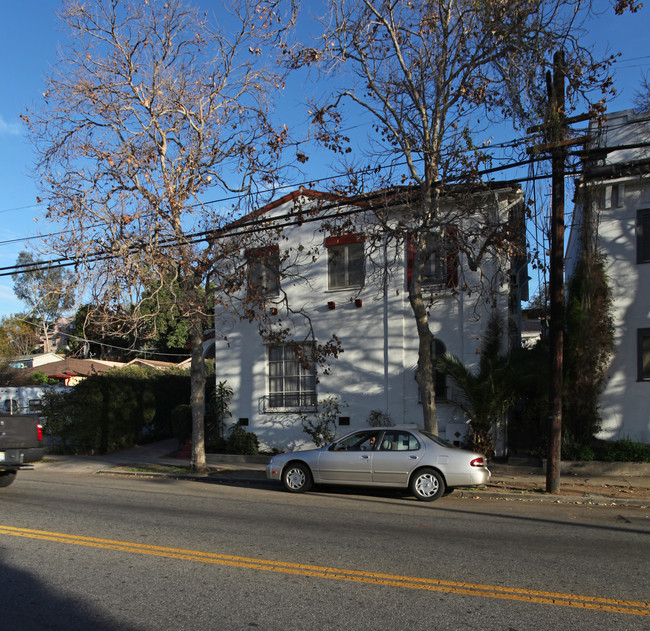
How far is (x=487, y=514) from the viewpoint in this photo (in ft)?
32.8

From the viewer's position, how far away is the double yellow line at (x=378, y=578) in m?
5.27

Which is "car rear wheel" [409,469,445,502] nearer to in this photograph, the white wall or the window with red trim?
the white wall

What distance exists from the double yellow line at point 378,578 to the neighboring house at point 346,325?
28.8 feet

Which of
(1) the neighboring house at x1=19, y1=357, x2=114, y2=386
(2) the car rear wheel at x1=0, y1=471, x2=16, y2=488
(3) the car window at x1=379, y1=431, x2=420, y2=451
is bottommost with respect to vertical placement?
(2) the car rear wheel at x1=0, y1=471, x2=16, y2=488

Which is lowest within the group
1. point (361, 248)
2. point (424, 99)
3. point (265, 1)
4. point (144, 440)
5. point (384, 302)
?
point (144, 440)

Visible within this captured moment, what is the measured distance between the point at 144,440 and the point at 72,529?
15.1 metres

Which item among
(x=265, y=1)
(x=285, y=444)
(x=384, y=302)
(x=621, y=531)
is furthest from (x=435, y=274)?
(x=621, y=531)

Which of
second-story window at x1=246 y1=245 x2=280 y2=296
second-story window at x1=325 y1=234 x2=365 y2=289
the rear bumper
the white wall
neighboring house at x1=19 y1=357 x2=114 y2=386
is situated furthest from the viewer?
neighboring house at x1=19 y1=357 x2=114 y2=386

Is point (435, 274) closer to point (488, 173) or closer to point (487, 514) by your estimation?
point (488, 173)

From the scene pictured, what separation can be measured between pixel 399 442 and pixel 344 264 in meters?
7.63

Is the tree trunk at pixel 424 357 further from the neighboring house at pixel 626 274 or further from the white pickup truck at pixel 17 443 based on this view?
the white pickup truck at pixel 17 443

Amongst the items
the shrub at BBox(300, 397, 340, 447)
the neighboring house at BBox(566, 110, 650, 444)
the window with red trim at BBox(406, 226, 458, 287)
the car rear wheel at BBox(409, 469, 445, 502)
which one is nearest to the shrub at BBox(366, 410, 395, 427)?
the shrub at BBox(300, 397, 340, 447)

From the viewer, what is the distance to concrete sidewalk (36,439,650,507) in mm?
11906

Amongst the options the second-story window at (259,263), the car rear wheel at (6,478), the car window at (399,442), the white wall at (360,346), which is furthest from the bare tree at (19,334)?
the car window at (399,442)
